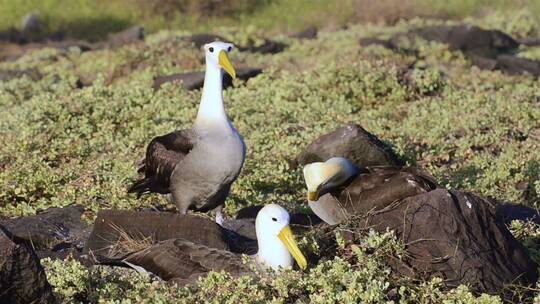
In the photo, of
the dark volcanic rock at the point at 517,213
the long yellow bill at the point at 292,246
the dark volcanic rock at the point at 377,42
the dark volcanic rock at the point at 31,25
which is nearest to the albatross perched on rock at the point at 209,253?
the long yellow bill at the point at 292,246

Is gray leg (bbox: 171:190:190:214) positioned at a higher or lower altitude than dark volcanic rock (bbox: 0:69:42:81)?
higher

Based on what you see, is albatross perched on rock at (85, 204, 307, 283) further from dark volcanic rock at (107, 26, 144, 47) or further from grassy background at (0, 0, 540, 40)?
grassy background at (0, 0, 540, 40)

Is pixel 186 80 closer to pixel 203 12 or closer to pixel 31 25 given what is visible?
pixel 31 25

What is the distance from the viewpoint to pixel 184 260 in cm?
617

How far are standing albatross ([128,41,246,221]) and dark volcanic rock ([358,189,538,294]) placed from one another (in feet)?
4.51

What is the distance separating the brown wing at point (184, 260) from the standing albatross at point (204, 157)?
1245 mm

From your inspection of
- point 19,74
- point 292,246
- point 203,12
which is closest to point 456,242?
point 292,246

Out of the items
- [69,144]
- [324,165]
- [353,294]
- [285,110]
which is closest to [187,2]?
[285,110]

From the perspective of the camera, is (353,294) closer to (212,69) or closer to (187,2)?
(212,69)

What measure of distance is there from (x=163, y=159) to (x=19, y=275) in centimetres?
287

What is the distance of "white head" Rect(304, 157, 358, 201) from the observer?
7.22 metres

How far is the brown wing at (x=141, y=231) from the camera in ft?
22.5

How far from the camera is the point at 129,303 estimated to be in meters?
5.34

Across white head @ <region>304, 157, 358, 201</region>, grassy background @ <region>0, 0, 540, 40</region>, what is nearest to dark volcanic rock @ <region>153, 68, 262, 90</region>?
white head @ <region>304, 157, 358, 201</region>
